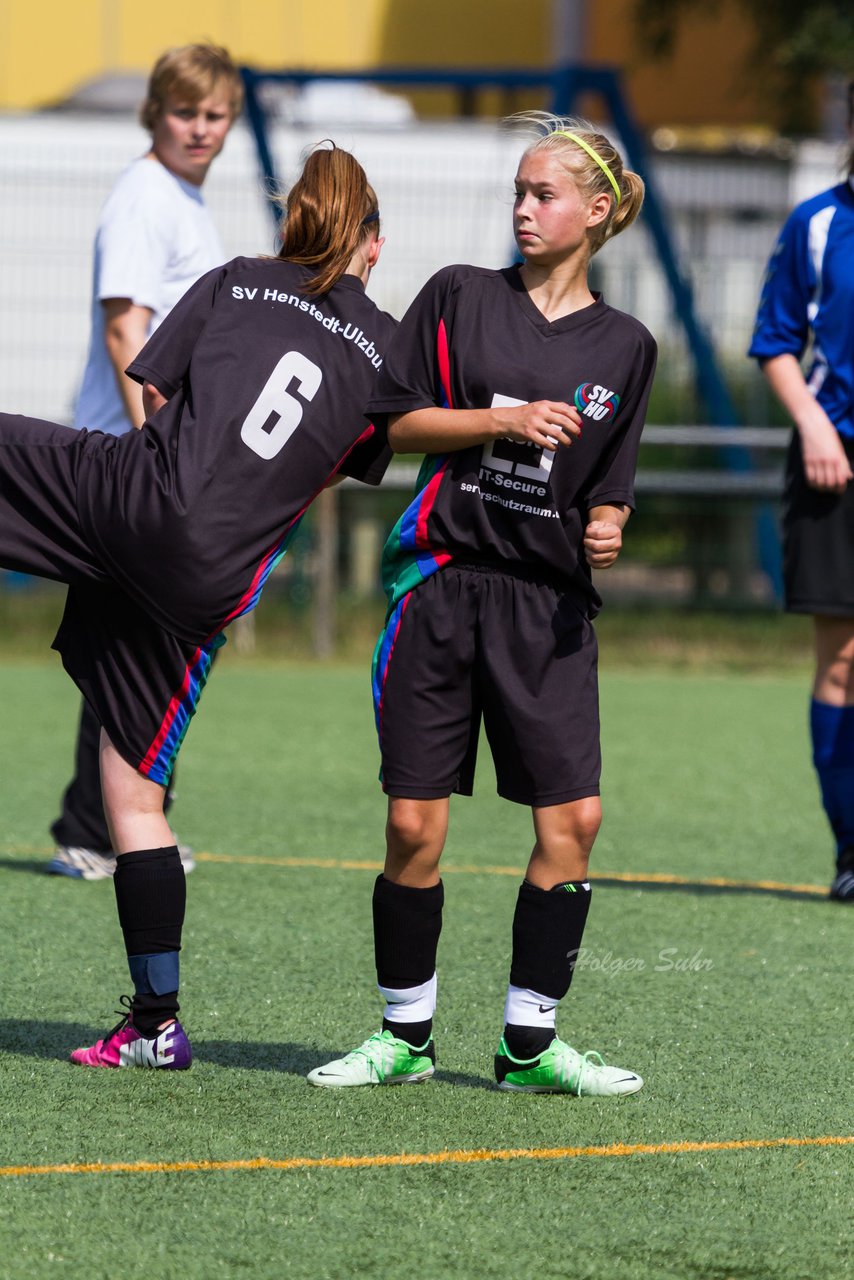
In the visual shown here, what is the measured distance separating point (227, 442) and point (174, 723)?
1.77ft

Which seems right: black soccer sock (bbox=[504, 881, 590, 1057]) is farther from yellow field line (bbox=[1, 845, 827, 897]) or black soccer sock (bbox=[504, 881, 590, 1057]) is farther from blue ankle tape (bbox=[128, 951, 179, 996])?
yellow field line (bbox=[1, 845, 827, 897])

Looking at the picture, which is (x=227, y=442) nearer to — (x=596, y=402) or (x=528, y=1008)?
(x=596, y=402)

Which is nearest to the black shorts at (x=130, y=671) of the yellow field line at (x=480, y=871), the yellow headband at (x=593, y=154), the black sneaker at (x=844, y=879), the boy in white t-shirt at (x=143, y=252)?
the yellow headband at (x=593, y=154)

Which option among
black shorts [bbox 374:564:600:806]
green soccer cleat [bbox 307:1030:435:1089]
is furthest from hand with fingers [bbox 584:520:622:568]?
green soccer cleat [bbox 307:1030:435:1089]

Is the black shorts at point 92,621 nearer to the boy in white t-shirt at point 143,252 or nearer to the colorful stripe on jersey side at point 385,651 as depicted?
the colorful stripe on jersey side at point 385,651

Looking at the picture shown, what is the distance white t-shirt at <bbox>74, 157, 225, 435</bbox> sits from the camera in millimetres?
5086

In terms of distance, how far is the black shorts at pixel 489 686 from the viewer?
3354 millimetres

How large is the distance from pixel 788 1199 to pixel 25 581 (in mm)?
9190

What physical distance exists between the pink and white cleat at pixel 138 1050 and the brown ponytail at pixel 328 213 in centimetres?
136

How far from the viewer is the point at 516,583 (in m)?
3.38

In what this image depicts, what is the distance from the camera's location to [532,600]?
11.1 feet

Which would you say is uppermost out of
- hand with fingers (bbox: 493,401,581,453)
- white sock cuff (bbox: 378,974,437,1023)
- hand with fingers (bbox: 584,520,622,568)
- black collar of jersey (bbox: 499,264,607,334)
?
black collar of jersey (bbox: 499,264,607,334)

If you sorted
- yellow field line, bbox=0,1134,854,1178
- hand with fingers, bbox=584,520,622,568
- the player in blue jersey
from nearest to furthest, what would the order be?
yellow field line, bbox=0,1134,854,1178, hand with fingers, bbox=584,520,622,568, the player in blue jersey

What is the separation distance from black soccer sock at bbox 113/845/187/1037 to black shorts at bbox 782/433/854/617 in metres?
2.30
